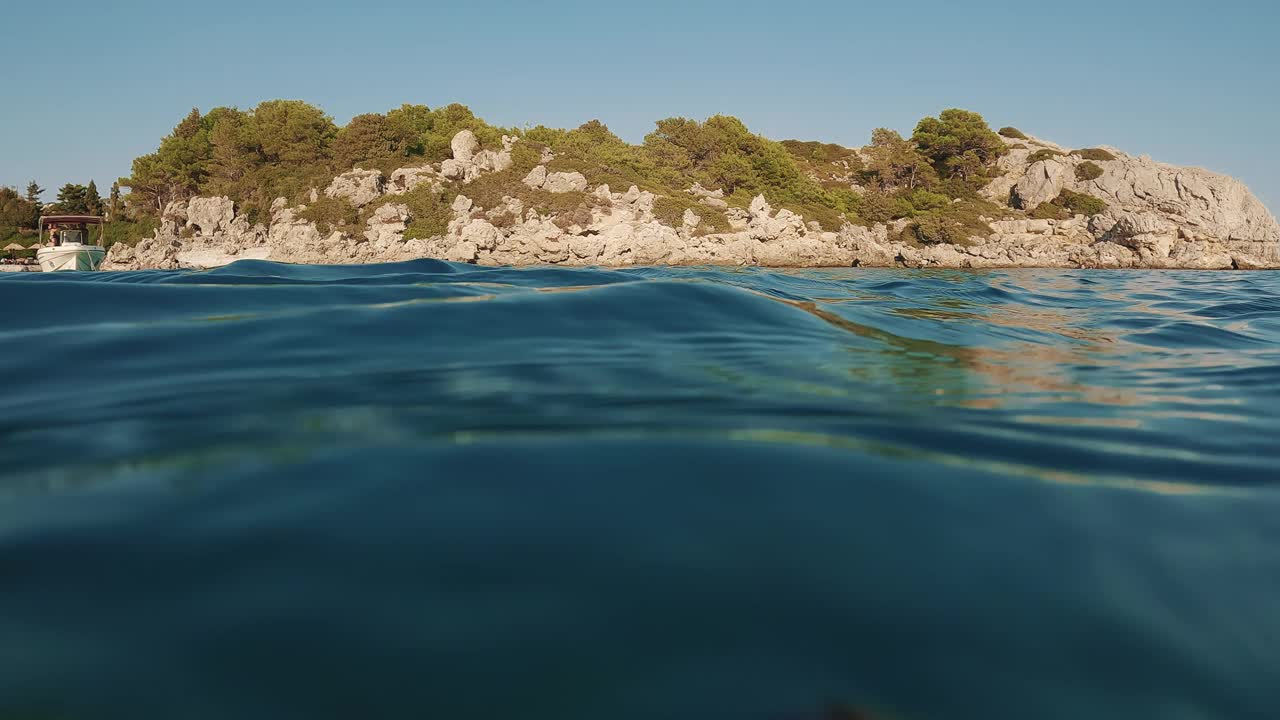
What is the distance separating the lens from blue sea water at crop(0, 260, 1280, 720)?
A: 0.70 m

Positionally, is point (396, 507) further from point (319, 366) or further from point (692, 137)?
point (692, 137)

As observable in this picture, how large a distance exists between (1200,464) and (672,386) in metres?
1.32

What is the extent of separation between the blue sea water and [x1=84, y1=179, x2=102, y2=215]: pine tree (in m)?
53.4

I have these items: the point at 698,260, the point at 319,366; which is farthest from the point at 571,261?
the point at 319,366

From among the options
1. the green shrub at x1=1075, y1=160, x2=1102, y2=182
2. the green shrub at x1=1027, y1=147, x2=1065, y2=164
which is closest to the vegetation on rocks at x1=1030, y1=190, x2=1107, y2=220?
the green shrub at x1=1075, y1=160, x2=1102, y2=182

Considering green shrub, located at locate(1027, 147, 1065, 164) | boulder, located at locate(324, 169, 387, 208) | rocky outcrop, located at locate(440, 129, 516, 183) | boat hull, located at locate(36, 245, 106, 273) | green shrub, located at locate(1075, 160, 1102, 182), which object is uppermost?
green shrub, located at locate(1027, 147, 1065, 164)

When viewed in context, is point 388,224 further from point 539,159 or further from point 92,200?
point 92,200

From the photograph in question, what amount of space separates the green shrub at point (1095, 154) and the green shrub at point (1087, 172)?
3.37 m

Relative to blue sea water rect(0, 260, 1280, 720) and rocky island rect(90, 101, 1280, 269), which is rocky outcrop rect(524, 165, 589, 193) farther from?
blue sea water rect(0, 260, 1280, 720)

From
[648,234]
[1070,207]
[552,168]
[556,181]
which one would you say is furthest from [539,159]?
[1070,207]

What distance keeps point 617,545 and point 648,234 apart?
30552 mm

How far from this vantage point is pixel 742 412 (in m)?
1.79

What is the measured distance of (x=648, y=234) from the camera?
30.9 meters

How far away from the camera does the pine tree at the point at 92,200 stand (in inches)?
1703
